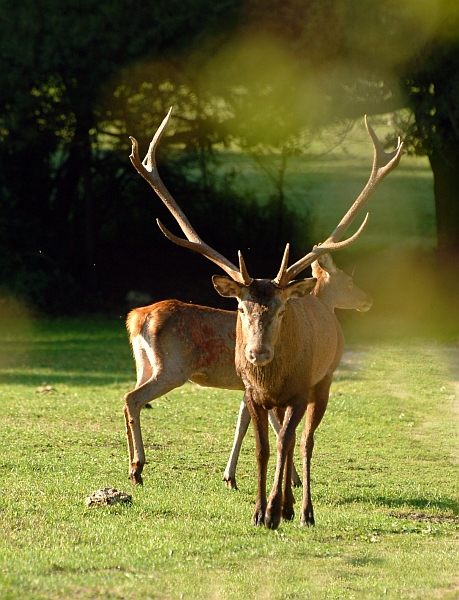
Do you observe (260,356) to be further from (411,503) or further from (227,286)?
(411,503)

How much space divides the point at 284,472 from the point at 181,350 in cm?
218

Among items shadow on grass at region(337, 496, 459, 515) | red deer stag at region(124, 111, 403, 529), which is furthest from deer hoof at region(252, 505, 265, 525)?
shadow on grass at region(337, 496, 459, 515)

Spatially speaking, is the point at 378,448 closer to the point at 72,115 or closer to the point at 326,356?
the point at 326,356

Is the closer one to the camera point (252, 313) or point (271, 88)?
point (252, 313)

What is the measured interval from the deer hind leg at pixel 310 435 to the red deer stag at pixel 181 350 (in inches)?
38.9

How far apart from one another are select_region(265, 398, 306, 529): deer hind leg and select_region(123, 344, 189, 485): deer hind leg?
1.48m

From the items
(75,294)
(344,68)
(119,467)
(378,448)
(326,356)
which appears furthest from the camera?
(75,294)

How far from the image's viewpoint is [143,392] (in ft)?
26.9

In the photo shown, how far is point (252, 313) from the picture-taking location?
624 centimetres

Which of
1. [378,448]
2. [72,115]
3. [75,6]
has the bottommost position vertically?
[378,448]

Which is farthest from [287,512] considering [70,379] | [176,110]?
[176,110]

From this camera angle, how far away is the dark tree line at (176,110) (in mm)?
17641

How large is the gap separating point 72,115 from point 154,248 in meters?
4.12

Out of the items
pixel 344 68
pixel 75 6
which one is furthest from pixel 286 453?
pixel 75 6
